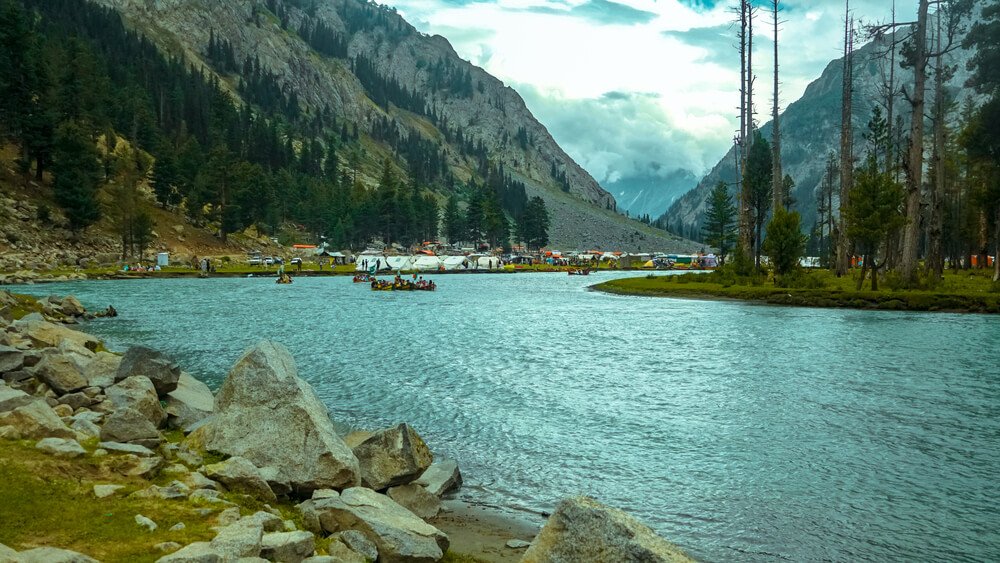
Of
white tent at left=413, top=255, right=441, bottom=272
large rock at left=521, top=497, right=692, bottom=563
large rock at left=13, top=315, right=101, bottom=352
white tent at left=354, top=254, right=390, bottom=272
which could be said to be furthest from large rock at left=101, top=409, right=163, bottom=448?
white tent at left=413, top=255, right=441, bottom=272

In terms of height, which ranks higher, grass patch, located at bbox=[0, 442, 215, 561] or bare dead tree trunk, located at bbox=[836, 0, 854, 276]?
bare dead tree trunk, located at bbox=[836, 0, 854, 276]

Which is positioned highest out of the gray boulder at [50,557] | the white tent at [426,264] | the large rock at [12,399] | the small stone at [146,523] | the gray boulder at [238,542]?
the white tent at [426,264]

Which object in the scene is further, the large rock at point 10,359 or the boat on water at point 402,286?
the boat on water at point 402,286

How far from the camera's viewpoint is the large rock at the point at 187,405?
1422cm

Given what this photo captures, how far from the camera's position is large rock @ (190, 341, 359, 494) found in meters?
10.3

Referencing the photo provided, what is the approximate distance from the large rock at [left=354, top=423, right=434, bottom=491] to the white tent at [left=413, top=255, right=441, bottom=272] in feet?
437

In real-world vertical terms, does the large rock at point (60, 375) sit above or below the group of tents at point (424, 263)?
below

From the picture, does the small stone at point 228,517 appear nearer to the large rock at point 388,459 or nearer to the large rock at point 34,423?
the large rock at point 388,459

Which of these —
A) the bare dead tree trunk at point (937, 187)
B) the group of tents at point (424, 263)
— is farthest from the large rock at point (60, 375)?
Answer: the group of tents at point (424, 263)

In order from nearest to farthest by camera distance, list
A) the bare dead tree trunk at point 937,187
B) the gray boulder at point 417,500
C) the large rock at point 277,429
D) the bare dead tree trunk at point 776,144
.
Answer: the large rock at point 277,429 → the gray boulder at point 417,500 → the bare dead tree trunk at point 937,187 → the bare dead tree trunk at point 776,144

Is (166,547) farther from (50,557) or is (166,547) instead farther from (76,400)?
(76,400)

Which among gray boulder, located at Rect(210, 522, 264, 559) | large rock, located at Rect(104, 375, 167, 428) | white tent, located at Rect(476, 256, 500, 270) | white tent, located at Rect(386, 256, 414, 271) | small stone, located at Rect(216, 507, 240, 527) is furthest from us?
white tent, located at Rect(476, 256, 500, 270)

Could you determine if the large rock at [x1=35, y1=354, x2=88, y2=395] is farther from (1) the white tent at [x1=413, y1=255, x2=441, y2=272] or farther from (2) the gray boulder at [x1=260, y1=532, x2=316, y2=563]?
(1) the white tent at [x1=413, y1=255, x2=441, y2=272]

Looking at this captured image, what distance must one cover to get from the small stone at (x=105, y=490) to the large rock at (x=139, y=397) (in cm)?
479
